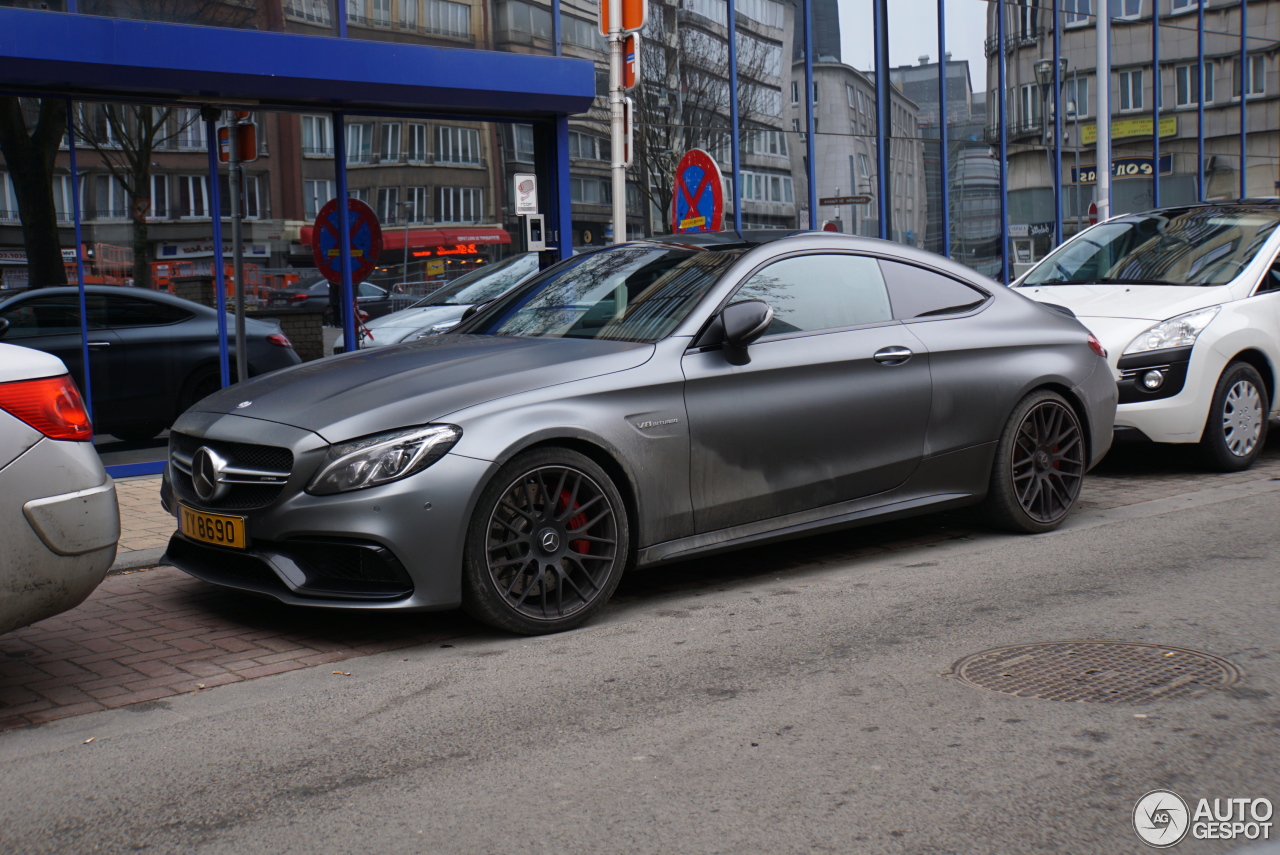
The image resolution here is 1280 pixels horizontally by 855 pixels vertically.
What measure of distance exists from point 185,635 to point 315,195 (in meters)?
6.37

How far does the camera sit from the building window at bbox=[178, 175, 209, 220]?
32.4ft

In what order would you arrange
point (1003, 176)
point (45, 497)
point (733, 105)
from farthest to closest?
point (1003, 176), point (733, 105), point (45, 497)

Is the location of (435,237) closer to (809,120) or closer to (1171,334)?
(809,120)

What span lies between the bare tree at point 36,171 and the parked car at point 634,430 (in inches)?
186

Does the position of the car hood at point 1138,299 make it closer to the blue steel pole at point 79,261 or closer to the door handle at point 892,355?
the door handle at point 892,355

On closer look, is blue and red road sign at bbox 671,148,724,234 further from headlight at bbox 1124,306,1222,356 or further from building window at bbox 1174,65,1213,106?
building window at bbox 1174,65,1213,106

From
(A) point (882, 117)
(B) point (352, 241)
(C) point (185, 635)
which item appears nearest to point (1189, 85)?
(A) point (882, 117)

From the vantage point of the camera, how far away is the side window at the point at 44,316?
914 cm

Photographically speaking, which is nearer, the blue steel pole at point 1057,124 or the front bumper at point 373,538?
the front bumper at point 373,538

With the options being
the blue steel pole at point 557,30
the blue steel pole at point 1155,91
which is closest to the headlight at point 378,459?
the blue steel pole at point 557,30

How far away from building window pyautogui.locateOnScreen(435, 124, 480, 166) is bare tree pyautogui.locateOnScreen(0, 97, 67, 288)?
322 centimetres

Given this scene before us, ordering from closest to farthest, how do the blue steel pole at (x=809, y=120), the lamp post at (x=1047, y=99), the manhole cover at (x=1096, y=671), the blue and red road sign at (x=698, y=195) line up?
the manhole cover at (x=1096, y=671)
the blue and red road sign at (x=698, y=195)
the blue steel pole at (x=809, y=120)
the lamp post at (x=1047, y=99)

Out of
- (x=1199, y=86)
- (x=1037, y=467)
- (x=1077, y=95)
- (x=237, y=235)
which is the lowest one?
(x=1037, y=467)

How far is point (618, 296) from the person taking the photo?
5.77 m
